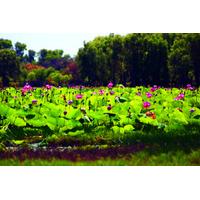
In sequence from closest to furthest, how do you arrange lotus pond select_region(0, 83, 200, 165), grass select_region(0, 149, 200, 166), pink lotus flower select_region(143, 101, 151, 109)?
grass select_region(0, 149, 200, 166)
lotus pond select_region(0, 83, 200, 165)
pink lotus flower select_region(143, 101, 151, 109)

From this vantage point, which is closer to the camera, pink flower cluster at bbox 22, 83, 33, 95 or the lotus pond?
the lotus pond

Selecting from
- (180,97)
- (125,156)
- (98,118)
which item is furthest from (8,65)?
(180,97)

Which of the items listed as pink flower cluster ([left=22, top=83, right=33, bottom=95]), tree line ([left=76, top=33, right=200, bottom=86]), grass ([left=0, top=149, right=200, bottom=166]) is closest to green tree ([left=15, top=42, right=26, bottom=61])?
pink flower cluster ([left=22, top=83, right=33, bottom=95])

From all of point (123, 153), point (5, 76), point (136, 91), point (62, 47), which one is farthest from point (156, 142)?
point (5, 76)

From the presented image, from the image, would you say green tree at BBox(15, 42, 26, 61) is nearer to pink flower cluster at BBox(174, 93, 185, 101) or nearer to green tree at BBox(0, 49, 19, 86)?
green tree at BBox(0, 49, 19, 86)

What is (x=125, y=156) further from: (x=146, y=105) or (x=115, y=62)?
(x=115, y=62)
